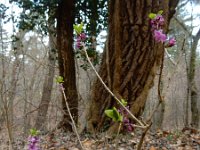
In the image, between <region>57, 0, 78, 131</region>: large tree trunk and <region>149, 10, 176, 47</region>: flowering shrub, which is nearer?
<region>149, 10, 176, 47</region>: flowering shrub

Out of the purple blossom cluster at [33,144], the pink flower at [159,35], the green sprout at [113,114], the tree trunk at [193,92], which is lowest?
the tree trunk at [193,92]

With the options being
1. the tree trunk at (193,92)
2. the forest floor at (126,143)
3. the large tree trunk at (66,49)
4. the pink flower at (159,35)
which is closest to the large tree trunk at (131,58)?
the forest floor at (126,143)

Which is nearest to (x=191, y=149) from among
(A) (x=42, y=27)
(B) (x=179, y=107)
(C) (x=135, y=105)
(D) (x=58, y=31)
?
(C) (x=135, y=105)

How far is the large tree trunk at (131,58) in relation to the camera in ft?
15.7

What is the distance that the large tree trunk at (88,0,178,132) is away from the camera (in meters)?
4.78

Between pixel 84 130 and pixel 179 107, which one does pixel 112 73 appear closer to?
pixel 84 130

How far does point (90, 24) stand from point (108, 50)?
2512 millimetres

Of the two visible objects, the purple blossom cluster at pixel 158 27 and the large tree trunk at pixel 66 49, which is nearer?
the purple blossom cluster at pixel 158 27

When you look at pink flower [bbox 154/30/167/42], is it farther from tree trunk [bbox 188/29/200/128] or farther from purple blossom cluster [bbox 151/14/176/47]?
tree trunk [bbox 188/29/200/128]

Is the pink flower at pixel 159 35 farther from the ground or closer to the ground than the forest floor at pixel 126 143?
farther from the ground

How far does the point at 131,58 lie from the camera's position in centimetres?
482

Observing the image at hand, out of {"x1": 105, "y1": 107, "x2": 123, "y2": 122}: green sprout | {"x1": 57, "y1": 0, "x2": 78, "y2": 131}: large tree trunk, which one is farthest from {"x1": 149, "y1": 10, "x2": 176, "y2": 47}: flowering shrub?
{"x1": 57, "y1": 0, "x2": 78, "y2": 131}: large tree trunk

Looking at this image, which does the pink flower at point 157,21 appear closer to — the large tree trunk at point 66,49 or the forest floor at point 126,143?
the forest floor at point 126,143

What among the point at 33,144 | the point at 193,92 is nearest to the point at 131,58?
the point at 33,144
